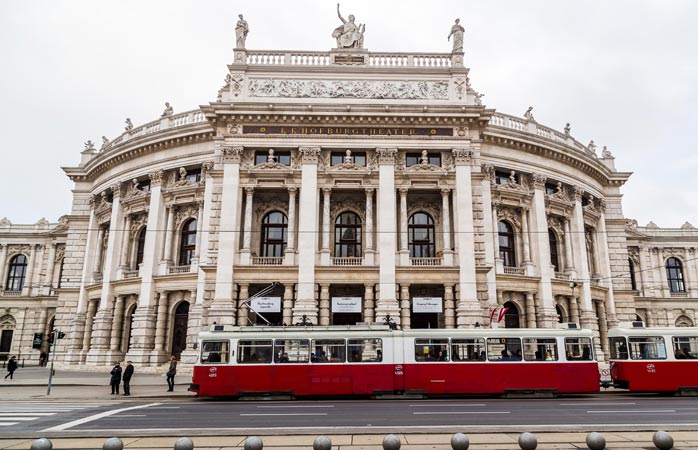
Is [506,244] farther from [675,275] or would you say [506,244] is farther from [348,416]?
[675,275]

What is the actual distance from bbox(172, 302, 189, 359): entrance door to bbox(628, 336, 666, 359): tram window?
2892cm

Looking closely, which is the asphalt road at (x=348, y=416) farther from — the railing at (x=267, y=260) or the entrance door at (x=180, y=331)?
the entrance door at (x=180, y=331)

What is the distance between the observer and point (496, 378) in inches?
844

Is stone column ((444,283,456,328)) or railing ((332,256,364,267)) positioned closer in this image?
stone column ((444,283,456,328))

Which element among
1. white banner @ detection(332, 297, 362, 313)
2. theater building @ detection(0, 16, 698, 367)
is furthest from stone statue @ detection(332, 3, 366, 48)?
white banner @ detection(332, 297, 362, 313)

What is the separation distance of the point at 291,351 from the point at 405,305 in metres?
12.6

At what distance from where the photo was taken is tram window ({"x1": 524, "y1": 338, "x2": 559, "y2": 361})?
21781mm

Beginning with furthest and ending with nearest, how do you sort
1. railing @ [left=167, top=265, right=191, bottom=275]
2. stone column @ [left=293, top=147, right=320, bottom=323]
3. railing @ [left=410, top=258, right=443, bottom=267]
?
railing @ [left=167, top=265, right=191, bottom=275], railing @ [left=410, top=258, right=443, bottom=267], stone column @ [left=293, top=147, right=320, bottom=323]

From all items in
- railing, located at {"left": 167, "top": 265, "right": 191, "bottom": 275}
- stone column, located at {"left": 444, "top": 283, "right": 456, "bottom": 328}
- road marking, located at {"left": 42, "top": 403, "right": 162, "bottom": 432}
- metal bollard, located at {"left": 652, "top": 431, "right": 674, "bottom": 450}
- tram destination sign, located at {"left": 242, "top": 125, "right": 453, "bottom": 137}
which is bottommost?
road marking, located at {"left": 42, "top": 403, "right": 162, "bottom": 432}

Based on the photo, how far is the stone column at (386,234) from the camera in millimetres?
32062

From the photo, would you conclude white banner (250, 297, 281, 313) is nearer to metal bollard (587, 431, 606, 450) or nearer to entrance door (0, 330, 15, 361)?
metal bollard (587, 431, 606, 450)

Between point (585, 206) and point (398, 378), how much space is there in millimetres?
30816

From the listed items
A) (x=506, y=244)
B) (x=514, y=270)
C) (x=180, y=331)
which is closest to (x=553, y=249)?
(x=506, y=244)

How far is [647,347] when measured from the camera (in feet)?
74.9
